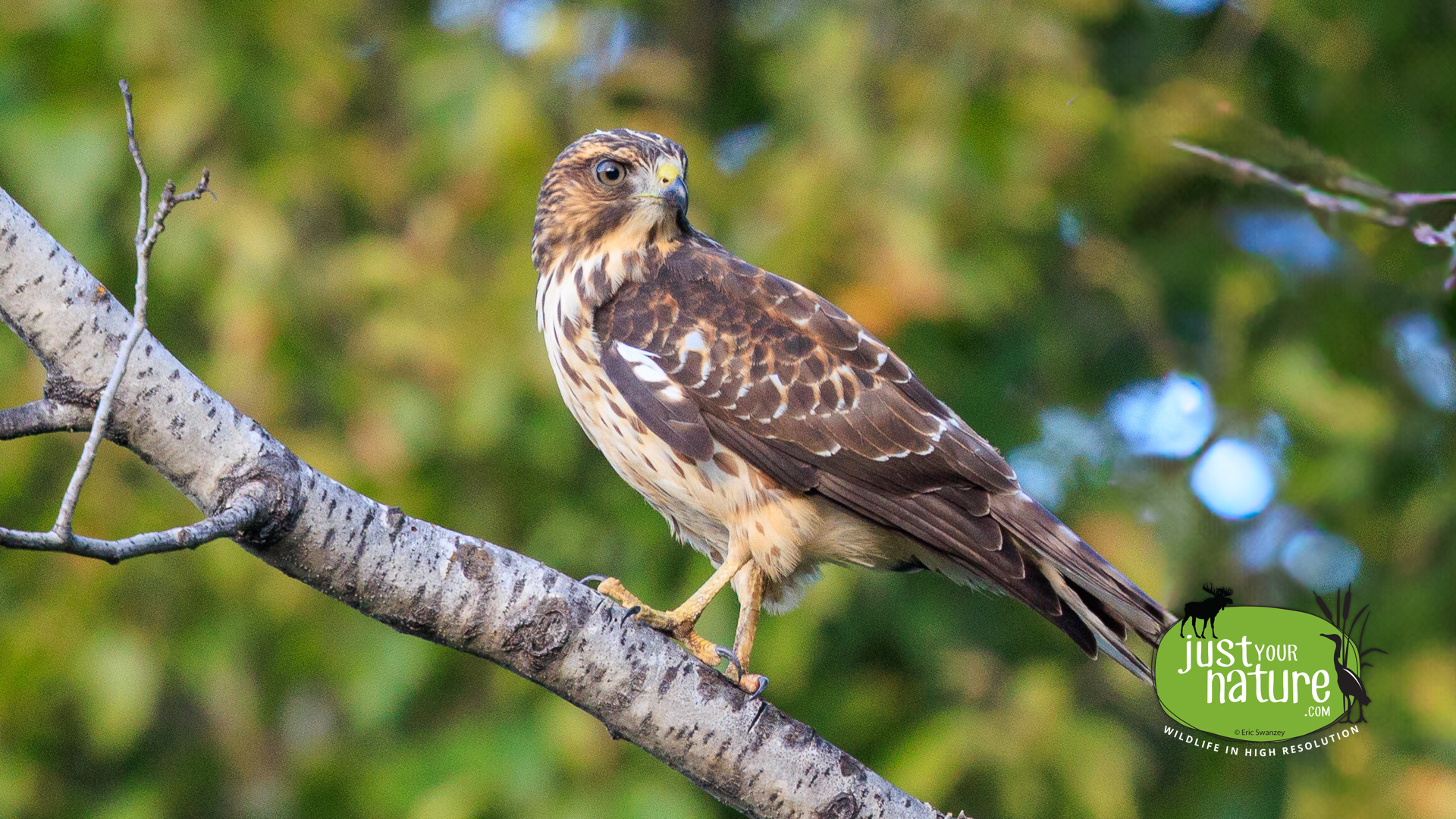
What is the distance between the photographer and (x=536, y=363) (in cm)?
495

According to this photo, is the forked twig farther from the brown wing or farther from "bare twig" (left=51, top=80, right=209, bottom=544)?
the brown wing

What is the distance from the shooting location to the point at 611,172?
3939mm

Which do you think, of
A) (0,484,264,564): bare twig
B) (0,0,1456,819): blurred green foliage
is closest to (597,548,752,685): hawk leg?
(0,484,264,564): bare twig

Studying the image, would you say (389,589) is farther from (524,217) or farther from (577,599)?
(524,217)

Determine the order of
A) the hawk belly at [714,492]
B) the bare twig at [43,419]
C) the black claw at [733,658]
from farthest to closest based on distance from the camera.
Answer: the hawk belly at [714,492]
the black claw at [733,658]
the bare twig at [43,419]

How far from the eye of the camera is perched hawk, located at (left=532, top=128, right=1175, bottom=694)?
3336mm

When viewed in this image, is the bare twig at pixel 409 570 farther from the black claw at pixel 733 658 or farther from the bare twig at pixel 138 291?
the black claw at pixel 733 658

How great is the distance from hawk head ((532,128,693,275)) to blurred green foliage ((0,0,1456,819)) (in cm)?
104

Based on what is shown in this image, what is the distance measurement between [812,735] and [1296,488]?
3.97m

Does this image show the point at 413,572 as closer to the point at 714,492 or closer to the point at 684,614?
the point at 684,614

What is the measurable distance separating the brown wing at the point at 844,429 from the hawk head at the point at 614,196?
27 centimetres

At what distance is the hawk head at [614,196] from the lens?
3.85 m

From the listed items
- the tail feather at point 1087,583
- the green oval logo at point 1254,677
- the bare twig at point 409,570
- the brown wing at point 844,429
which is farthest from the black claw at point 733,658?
the green oval logo at point 1254,677

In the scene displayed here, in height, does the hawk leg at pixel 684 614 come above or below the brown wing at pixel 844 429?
below
